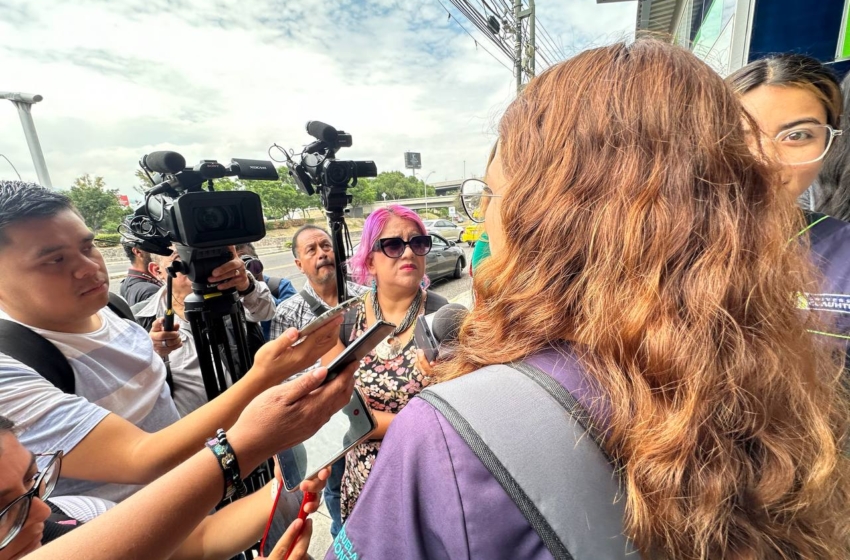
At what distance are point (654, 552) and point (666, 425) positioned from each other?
0.63ft

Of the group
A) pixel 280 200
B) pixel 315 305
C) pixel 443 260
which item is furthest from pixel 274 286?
pixel 280 200

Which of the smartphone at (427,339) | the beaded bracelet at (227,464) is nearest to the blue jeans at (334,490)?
the smartphone at (427,339)

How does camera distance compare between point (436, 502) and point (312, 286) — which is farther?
point (312, 286)

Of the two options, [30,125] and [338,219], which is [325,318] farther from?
[30,125]

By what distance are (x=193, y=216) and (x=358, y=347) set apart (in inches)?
35.3

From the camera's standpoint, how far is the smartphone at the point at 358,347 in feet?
2.92

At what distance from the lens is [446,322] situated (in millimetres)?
1451

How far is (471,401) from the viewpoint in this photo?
0.54 meters

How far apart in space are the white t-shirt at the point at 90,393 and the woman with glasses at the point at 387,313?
76 centimetres

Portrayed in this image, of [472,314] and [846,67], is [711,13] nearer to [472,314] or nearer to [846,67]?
[846,67]

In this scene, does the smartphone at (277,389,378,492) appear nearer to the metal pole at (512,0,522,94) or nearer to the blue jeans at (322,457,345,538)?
the blue jeans at (322,457,345,538)

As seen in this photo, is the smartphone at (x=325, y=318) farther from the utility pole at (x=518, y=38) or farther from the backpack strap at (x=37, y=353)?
the utility pole at (x=518, y=38)

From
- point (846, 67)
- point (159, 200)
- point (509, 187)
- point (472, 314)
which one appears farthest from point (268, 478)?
point (846, 67)

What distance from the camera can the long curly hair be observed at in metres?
0.56
